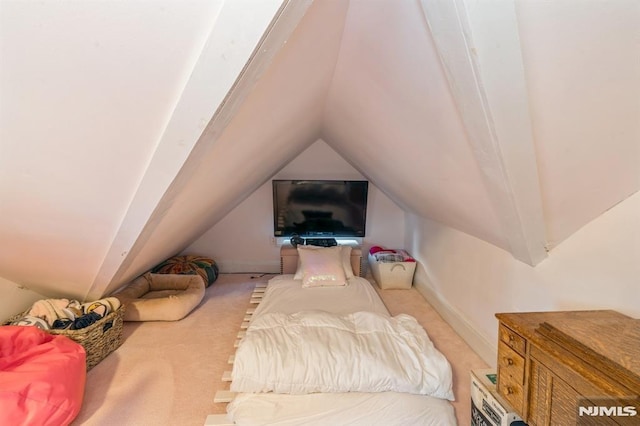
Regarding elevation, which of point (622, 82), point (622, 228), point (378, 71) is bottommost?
point (622, 228)

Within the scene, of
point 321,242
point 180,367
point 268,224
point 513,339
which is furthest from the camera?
point 268,224

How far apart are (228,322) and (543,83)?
290cm

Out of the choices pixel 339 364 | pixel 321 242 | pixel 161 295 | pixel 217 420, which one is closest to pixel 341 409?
pixel 339 364

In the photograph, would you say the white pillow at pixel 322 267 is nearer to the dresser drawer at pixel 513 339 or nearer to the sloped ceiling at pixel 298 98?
the sloped ceiling at pixel 298 98

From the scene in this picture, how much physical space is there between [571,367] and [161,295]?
345 cm

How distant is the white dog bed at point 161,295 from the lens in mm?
2775

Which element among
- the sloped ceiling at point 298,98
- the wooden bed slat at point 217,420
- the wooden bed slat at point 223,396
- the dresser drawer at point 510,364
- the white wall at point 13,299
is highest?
the sloped ceiling at point 298,98

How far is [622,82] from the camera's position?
2.72 feet

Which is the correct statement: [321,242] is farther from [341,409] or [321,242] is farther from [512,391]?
[512,391]

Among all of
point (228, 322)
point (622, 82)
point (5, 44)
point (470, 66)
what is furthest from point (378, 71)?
point (228, 322)

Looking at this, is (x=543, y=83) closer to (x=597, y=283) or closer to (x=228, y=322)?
(x=597, y=283)

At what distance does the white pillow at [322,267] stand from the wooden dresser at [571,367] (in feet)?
6.66

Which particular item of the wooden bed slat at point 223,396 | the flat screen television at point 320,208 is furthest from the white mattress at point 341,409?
the flat screen television at point 320,208

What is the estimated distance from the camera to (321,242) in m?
3.84
